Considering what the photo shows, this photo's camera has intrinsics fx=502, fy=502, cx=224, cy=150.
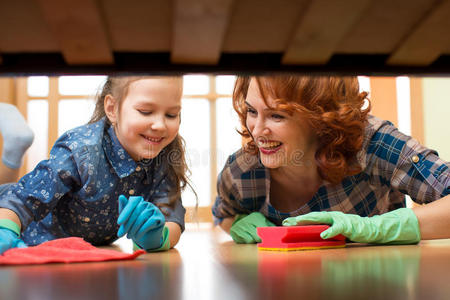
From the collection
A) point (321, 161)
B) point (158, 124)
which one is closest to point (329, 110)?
point (321, 161)

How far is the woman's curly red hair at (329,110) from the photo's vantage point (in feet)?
4.33

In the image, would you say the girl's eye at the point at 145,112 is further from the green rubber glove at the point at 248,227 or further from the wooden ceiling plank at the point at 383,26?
the wooden ceiling plank at the point at 383,26

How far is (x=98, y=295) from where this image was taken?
0.51 meters

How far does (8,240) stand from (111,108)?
67 cm

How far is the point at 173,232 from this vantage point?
136 centimetres

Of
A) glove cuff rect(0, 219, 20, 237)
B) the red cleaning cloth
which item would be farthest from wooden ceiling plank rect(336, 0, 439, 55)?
glove cuff rect(0, 219, 20, 237)

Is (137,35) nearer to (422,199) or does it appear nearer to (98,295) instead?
(98,295)

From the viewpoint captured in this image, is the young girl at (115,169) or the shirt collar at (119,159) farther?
the shirt collar at (119,159)

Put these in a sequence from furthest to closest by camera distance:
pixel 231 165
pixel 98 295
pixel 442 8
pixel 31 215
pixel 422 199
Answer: pixel 231 165 < pixel 422 199 < pixel 31 215 < pixel 98 295 < pixel 442 8

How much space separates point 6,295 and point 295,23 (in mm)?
→ 402

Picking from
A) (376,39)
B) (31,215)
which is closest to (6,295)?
(376,39)

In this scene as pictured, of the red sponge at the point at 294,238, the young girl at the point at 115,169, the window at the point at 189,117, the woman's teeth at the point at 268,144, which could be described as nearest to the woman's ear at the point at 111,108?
the young girl at the point at 115,169

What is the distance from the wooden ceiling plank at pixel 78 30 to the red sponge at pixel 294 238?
2.37ft

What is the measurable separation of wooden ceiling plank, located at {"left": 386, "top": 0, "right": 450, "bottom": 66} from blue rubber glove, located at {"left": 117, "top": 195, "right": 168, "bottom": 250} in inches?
26.7
